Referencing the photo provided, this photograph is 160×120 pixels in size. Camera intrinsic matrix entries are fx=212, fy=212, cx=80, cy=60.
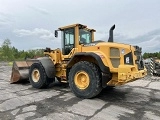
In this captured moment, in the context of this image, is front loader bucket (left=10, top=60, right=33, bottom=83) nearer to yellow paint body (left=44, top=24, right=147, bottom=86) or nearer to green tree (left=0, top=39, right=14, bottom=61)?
yellow paint body (left=44, top=24, right=147, bottom=86)

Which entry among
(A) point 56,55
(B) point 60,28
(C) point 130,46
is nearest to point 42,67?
(A) point 56,55

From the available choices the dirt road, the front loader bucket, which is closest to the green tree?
the front loader bucket

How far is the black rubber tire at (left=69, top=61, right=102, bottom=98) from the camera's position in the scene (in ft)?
21.0

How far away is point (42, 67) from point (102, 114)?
13.0ft

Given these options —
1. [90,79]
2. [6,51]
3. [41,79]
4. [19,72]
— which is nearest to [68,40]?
[41,79]

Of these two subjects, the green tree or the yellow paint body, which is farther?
the green tree

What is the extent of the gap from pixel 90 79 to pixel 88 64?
1.58 feet

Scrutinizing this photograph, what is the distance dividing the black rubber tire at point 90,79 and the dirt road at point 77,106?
0.21 m

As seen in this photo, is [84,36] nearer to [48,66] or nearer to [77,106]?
[48,66]

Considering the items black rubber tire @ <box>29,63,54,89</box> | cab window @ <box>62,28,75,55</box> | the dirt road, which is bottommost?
the dirt road

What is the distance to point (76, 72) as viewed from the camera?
6938 millimetres

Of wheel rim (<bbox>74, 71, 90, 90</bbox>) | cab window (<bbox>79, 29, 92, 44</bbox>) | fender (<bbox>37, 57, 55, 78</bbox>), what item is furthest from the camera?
fender (<bbox>37, 57, 55, 78</bbox>)

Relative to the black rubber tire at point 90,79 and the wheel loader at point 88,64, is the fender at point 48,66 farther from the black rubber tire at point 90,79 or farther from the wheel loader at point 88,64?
the black rubber tire at point 90,79

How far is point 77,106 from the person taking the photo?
581 centimetres
